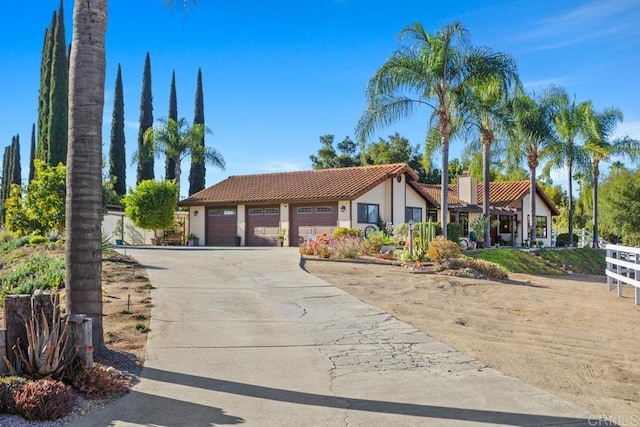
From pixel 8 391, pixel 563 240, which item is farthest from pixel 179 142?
pixel 8 391

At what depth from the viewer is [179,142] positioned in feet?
144

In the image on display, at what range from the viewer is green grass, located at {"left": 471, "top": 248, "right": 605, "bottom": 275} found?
26594 mm

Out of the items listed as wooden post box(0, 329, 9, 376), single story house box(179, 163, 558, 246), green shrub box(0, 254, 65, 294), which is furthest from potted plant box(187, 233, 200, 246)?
wooden post box(0, 329, 9, 376)

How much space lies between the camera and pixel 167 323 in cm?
925

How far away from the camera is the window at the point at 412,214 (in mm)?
34719

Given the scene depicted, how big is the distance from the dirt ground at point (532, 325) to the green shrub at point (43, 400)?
496cm

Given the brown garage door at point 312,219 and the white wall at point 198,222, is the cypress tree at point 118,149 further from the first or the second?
the brown garage door at point 312,219

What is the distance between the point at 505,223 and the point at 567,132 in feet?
27.2

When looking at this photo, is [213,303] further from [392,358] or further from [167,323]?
[392,358]

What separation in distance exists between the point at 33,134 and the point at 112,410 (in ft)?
214

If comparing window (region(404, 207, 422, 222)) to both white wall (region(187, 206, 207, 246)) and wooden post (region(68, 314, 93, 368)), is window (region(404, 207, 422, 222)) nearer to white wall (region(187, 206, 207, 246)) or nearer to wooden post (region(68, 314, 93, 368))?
white wall (region(187, 206, 207, 246))

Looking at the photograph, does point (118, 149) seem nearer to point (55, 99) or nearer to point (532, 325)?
point (55, 99)

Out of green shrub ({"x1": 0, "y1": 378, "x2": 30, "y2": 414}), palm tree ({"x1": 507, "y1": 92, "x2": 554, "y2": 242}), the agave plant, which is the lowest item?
green shrub ({"x1": 0, "y1": 378, "x2": 30, "y2": 414})

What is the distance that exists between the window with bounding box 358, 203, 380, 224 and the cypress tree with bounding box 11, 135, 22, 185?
46.9m
